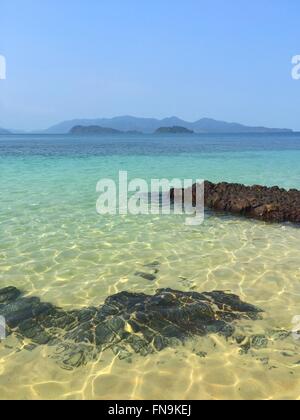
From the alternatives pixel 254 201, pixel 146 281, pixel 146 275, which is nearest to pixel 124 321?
pixel 146 281

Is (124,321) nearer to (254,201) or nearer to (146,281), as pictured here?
(146,281)

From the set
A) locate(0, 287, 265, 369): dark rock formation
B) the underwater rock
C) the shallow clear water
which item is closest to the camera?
the shallow clear water

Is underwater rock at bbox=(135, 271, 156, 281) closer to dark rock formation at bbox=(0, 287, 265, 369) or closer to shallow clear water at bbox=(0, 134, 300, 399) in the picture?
shallow clear water at bbox=(0, 134, 300, 399)

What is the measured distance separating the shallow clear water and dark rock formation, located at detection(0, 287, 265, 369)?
0.19 metres

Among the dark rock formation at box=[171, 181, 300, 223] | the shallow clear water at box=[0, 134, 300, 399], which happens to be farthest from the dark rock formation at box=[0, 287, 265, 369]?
the dark rock formation at box=[171, 181, 300, 223]

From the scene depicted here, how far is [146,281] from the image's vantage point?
7258 millimetres

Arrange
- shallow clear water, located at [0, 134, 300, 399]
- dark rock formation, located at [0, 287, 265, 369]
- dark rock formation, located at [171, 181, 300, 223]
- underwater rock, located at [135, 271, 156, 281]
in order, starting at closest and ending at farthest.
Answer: shallow clear water, located at [0, 134, 300, 399] → dark rock formation, located at [0, 287, 265, 369] → underwater rock, located at [135, 271, 156, 281] → dark rock formation, located at [171, 181, 300, 223]

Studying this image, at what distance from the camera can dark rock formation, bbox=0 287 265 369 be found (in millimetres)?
→ 5219

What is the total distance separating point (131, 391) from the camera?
173 inches

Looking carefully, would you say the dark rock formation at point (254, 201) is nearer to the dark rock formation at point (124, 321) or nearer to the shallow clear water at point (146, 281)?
the shallow clear water at point (146, 281)

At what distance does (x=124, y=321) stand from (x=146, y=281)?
4.98 ft
